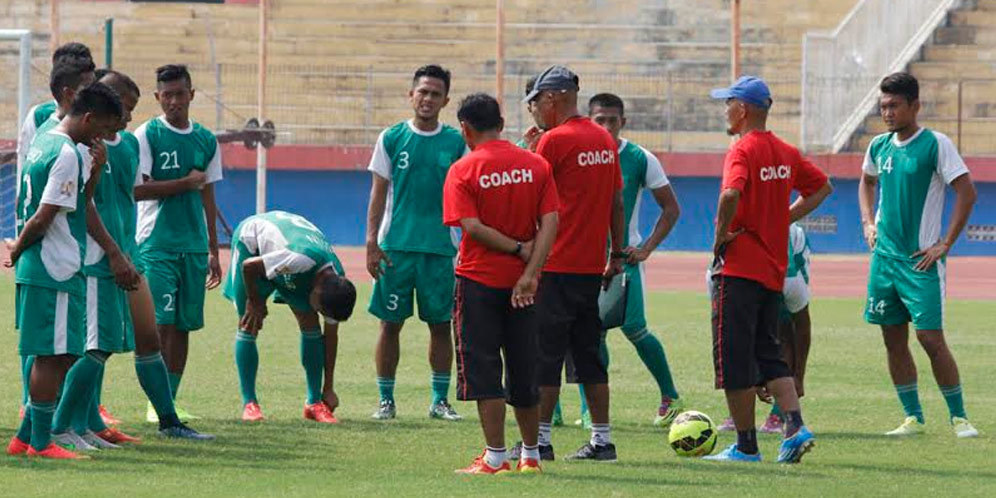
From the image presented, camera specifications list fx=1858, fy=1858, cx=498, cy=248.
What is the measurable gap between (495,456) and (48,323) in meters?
2.41

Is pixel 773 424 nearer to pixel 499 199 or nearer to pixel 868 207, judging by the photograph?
pixel 868 207

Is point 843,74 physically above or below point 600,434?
Result: above

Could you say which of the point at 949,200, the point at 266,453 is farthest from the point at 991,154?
the point at 266,453

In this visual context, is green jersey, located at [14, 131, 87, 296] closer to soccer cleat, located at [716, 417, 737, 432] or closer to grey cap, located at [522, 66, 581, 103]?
grey cap, located at [522, 66, 581, 103]

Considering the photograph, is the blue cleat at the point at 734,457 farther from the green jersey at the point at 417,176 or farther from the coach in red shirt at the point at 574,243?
the green jersey at the point at 417,176

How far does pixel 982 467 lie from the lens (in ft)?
33.4

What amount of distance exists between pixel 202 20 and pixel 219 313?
21.7 m

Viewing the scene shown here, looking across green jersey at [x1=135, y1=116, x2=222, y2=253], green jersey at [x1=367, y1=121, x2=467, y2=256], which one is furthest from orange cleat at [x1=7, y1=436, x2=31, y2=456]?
green jersey at [x1=367, y1=121, x2=467, y2=256]

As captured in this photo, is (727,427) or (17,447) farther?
(727,427)

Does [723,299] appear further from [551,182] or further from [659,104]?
[659,104]

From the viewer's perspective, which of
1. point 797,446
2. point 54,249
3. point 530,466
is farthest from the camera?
point 797,446

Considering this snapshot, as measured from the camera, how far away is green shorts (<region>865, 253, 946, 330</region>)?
464 inches

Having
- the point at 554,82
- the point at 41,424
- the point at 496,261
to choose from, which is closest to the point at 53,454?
the point at 41,424

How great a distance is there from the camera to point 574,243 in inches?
396
